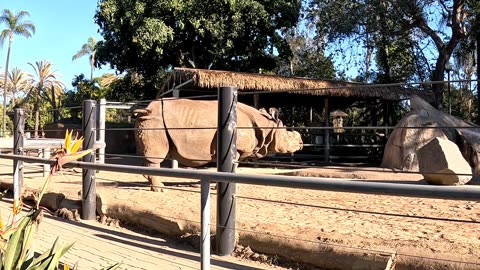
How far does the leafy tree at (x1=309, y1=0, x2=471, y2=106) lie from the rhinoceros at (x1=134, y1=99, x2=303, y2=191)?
35.3ft

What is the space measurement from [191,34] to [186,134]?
42.5ft

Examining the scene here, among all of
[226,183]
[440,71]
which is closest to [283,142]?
[226,183]

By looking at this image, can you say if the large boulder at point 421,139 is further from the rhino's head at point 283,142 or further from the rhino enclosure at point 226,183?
the rhino enclosure at point 226,183

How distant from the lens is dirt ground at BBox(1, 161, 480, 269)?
12.5 feet

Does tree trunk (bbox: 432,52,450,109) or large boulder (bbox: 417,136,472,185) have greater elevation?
tree trunk (bbox: 432,52,450,109)

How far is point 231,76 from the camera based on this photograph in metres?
15.3

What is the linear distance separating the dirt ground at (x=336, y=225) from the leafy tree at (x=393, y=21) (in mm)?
12494

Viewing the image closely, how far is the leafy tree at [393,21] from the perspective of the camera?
18.8 m

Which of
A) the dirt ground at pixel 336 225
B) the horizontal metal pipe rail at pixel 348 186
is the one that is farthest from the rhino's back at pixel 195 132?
the horizontal metal pipe rail at pixel 348 186

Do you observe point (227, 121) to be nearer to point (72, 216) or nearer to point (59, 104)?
point (72, 216)

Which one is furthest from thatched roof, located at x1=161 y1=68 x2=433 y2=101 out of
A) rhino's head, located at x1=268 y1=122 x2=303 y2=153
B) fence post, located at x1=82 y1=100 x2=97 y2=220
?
fence post, located at x1=82 y1=100 x2=97 y2=220

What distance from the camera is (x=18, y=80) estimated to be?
176 ft

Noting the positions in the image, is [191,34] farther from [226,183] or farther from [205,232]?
[205,232]

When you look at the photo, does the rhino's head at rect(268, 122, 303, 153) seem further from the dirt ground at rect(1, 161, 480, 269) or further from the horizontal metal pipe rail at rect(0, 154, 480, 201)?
the horizontal metal pipe rail at rect(0, 154, 480, 201)
